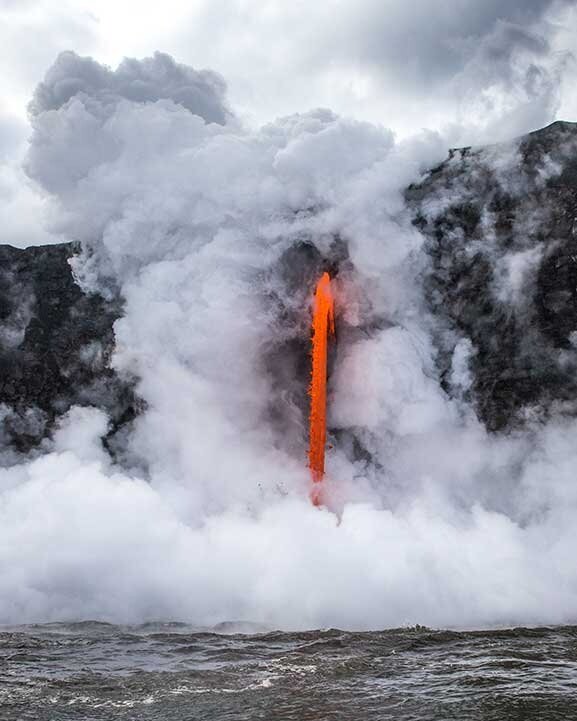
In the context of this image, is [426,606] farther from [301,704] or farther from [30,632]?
[30,632]

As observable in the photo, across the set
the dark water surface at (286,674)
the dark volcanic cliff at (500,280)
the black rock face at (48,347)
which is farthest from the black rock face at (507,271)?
the black rock face at (48,347)

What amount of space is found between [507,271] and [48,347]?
885 inches

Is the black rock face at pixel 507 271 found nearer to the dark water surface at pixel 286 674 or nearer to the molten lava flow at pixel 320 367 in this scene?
Answer: the molten lava flow at pixel 320 367

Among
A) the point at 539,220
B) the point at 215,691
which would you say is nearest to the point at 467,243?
the point at 539,220

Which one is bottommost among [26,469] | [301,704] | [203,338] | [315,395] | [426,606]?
[301,704]

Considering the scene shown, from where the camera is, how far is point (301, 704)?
581 inches

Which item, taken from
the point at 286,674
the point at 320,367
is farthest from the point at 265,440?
the point at 286,674

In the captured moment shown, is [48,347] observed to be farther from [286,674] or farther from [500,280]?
[286,674]

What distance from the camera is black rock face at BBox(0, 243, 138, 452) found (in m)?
39.8

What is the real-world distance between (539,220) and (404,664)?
22.7 m

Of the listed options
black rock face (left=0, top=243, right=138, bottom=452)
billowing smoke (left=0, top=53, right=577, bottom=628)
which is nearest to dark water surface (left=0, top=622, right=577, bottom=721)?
billowing smoke (left=0, top=53, right=577, bottom=628)

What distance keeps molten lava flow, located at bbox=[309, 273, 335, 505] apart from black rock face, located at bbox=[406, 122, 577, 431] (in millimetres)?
4408

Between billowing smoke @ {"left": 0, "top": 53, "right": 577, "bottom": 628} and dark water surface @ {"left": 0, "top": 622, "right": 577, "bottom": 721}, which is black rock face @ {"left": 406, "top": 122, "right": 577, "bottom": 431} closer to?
billowing smoke @ {"left": 0, "top": 53, "right": 577, "bottom": 628}

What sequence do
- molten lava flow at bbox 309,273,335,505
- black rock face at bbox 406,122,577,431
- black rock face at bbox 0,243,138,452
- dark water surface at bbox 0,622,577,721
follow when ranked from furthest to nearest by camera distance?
black rock face at bbox 0,243,138,452 < molten lava flow at bbox 309,273,335,505 < black rock face at bbox 406,122,577,431 < dark water surface at bbox 0,622,577,721
